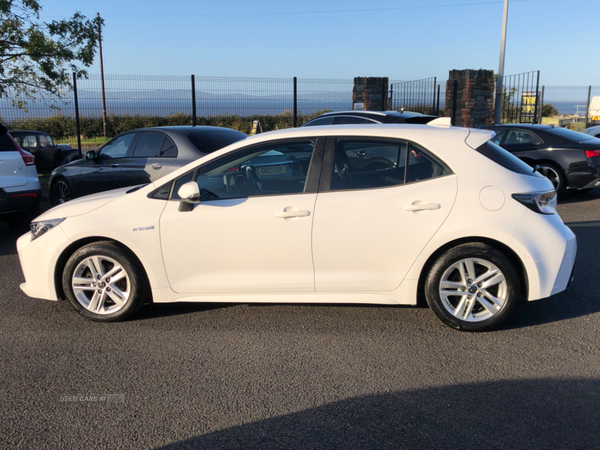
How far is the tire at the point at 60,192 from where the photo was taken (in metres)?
9.29

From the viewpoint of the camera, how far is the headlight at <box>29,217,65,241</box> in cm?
482

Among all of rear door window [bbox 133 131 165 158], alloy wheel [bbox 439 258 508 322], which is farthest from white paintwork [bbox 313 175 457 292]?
rear door window [bbox 133 131 165 158]

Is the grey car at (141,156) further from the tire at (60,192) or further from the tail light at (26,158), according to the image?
the tail light at (26,158)

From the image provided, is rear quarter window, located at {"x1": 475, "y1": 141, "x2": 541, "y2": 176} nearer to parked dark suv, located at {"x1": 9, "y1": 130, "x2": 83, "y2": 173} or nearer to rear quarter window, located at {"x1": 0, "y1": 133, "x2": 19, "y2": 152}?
rear quarter window, located at {"x1": 0, "y1": 133, "x2": 19, "y2": 152}

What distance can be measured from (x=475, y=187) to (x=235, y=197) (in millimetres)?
1931

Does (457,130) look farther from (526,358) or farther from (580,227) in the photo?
(580,227)

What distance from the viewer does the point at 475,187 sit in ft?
14.0

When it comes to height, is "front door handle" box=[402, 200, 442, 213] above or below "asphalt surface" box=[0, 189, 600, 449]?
above

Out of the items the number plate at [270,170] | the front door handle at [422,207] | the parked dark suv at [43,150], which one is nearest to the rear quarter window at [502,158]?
the front door handle at [422,207]

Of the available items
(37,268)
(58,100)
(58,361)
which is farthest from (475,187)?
(58,100)

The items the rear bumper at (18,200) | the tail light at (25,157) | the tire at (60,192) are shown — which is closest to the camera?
the rear bumper at (18,200)

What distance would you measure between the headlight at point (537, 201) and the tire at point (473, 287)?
1.43 ft

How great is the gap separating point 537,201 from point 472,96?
1613cm

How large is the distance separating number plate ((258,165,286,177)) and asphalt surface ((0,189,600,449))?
127 centimetres
